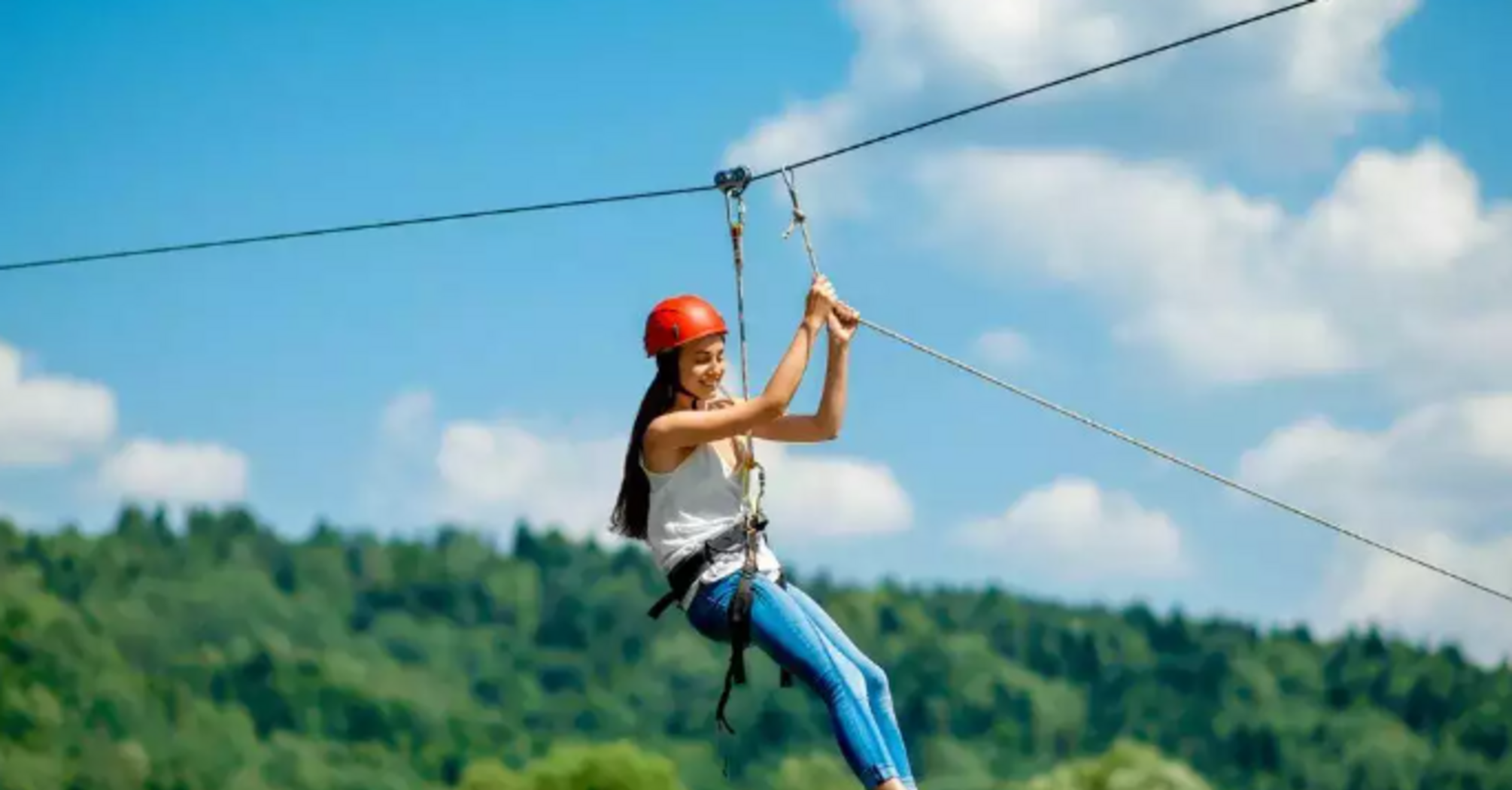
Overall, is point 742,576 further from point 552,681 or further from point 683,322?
point 552,681

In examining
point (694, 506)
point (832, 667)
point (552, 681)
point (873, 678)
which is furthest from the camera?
point (552, 681)

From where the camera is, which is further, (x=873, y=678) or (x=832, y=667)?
(x=873, y=678)

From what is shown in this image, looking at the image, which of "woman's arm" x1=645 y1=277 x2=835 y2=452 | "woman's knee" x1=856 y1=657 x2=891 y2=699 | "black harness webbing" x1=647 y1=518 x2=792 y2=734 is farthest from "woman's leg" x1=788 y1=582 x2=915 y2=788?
"woman's arm" x1=645 y1=277 x2=835 y2=452

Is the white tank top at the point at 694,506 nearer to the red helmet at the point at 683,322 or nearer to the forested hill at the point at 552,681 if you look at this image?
the red helmet at the point at 683,322

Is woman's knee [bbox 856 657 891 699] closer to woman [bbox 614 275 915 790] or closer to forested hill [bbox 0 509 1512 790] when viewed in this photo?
woman [bbox 614 275 915 790]

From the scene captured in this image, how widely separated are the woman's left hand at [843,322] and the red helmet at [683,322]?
46 cm

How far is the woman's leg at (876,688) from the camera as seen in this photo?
32.2 ft

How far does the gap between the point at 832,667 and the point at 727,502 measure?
0.76m

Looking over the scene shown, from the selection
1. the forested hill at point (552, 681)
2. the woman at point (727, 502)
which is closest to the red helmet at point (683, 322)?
the woman at point (727, 502)

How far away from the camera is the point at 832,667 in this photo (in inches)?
384

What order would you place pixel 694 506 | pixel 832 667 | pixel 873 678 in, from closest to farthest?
pixel 832 667, pixel 873 678, pixel 694 506

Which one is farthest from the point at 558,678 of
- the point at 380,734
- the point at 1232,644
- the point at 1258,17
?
the point at 1258,17

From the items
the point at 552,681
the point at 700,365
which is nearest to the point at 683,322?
the point at 700,365

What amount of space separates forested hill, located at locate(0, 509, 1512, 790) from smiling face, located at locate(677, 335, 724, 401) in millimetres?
86505
